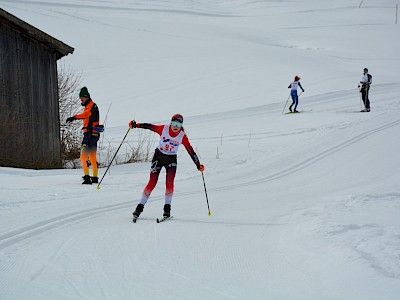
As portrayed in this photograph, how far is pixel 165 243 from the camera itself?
6617 millimetres

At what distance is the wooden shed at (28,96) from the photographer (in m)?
13.2

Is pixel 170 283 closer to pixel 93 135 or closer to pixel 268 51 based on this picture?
pixel 93 135

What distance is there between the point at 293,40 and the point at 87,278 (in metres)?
49.3

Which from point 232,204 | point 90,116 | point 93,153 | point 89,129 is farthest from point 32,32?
point 232,204

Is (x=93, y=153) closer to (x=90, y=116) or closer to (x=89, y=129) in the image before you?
(x=89, y=129)

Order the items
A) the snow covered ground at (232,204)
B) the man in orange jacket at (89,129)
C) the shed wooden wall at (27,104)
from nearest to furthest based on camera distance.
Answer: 1. the snow covered ground at (232,204)
2. the man in orange jacket at (89,129)
3. the shed wooden wall at (27,104)

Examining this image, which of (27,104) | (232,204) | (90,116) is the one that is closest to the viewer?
(232,204)

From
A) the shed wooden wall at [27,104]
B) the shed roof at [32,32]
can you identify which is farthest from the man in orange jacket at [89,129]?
the shed roof at [32,32]

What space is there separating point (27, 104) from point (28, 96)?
0.22m

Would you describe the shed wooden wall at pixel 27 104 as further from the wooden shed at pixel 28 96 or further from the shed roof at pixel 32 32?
the shed roof at pixel 32 32

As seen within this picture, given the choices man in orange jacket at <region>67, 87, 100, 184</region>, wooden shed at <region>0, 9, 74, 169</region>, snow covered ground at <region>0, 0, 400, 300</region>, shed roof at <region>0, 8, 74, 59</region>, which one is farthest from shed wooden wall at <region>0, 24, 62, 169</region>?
man in orange jacket at <region>67, 87, 100, 184</region>

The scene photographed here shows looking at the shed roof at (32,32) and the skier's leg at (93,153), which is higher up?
the shed roof at (32,32)

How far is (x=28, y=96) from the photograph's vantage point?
14430mm

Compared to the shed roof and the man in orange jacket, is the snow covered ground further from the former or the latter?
the shed roof
